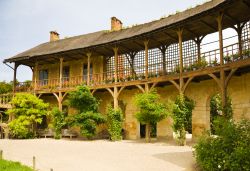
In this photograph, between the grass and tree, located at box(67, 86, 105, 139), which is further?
tree, located at box(67, 86, 105, 139)

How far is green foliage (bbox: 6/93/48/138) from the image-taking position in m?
22.6

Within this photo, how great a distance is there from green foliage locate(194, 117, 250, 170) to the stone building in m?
5.56

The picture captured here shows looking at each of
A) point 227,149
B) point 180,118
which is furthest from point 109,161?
point 180,118

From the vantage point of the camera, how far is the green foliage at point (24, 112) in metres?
22.6

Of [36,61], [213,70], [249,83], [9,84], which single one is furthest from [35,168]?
[9,84]

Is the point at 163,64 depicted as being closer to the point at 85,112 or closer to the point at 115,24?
the point at 85,112

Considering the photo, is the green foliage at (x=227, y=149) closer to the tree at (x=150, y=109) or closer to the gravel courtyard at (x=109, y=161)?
the gravel courtyard at (x=109, y=161)

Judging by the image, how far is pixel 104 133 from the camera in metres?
23.3

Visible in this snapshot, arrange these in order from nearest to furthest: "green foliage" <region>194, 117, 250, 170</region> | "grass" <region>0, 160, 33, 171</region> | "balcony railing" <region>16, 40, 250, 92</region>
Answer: "green foliage" <region>194, 117, 250, 170</region>, "grass" <region>0, 160, 33, 171</region>, "balcony railing" <region>16, 40, 250, 92</region>

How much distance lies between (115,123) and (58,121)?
4.88 m

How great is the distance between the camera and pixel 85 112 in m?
20.8

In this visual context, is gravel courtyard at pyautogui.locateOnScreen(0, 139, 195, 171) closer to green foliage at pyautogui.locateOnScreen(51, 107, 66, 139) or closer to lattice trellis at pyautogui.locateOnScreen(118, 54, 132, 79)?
green foliage at pyautogui.locateOnScreen(51, 107, 66, 139)

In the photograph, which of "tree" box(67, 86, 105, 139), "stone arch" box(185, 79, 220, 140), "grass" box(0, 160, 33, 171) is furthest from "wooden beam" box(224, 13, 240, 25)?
"grass" box(0, 160, 33, 171)

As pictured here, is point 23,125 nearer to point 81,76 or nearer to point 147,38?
point 81,76
